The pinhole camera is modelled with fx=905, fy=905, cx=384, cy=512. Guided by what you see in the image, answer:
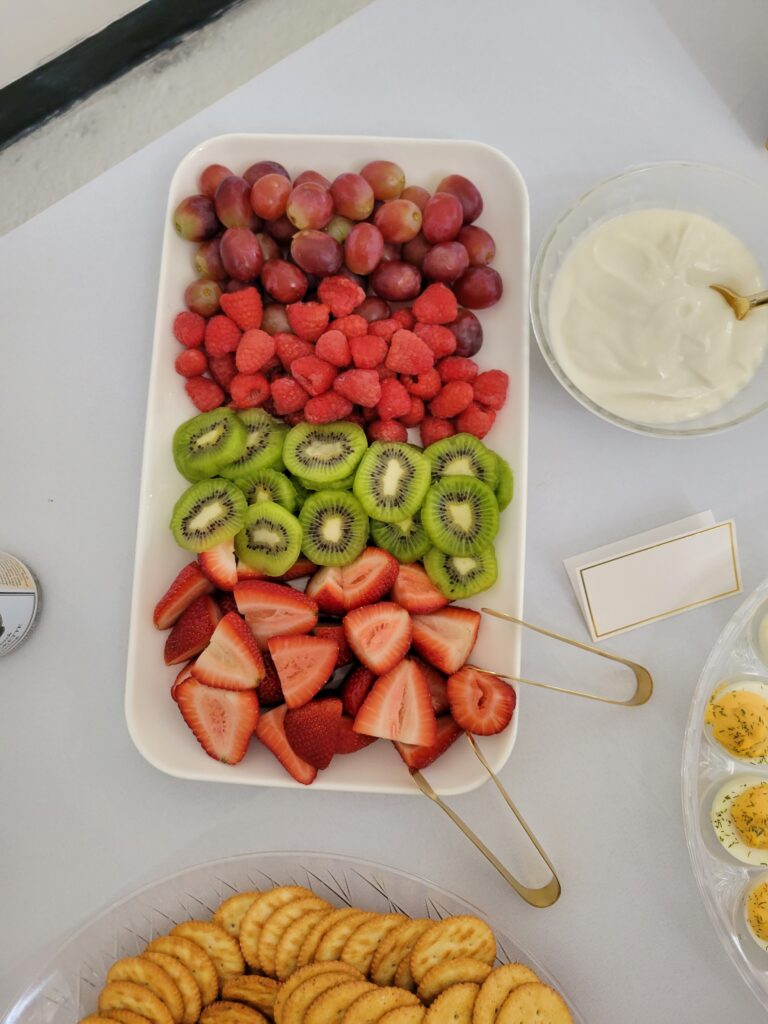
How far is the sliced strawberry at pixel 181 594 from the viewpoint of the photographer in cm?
134

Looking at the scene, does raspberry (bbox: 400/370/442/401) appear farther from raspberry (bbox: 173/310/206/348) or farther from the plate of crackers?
the plate of crackers

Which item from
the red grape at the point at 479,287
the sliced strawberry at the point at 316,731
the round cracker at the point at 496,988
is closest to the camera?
the round cracker at the point at 496,988

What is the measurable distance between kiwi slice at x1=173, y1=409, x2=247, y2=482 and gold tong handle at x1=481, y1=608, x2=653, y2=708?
0.44m

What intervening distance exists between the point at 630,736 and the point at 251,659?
585 millimetres

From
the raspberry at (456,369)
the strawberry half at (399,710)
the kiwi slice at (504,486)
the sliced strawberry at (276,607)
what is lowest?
the strawberry half at (399,710)

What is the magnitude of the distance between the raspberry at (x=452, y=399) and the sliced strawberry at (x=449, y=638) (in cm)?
29

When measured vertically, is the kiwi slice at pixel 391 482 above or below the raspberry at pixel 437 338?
below

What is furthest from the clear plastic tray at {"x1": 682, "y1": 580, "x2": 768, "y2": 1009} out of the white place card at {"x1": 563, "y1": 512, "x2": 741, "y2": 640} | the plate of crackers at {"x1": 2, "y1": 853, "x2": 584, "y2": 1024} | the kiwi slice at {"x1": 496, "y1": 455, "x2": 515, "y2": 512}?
the kiwi slice at {"x1": 496, "y1": 455, "x2": 515, "y2": 512}

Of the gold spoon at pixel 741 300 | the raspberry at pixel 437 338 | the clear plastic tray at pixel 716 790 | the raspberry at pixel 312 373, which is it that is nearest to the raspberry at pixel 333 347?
the raspberry at pixel 312 373

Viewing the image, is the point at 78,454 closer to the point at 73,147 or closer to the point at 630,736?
the point at 73,147

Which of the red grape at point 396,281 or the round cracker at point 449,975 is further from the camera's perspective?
the red grape at point 396,281

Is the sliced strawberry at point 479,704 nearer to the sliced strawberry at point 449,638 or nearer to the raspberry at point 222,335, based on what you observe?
the sliced strawberry at point 449,638

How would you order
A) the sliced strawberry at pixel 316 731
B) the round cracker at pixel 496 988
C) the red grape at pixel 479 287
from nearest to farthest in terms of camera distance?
the round cracker at pixel 496 988 → the sliced strawberry at pixel 316 731 → the red grape at pixel 479 287

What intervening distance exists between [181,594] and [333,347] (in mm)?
427
